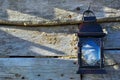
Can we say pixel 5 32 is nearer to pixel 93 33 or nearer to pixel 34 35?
pixel 34 35

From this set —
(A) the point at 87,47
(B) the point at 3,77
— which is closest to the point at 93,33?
(A) the point at 87,47

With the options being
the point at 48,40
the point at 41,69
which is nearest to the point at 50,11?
the point at 48,40

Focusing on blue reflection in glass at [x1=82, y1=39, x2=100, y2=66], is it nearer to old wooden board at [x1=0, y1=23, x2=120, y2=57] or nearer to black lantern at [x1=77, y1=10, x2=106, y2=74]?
black lantern at [x1=77, y1=10, x2=106, y2=74]

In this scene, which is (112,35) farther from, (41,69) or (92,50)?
(41,69)

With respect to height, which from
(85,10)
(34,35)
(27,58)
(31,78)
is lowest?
(31,78)

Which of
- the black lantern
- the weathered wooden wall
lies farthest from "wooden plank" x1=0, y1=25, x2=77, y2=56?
the black lantern
